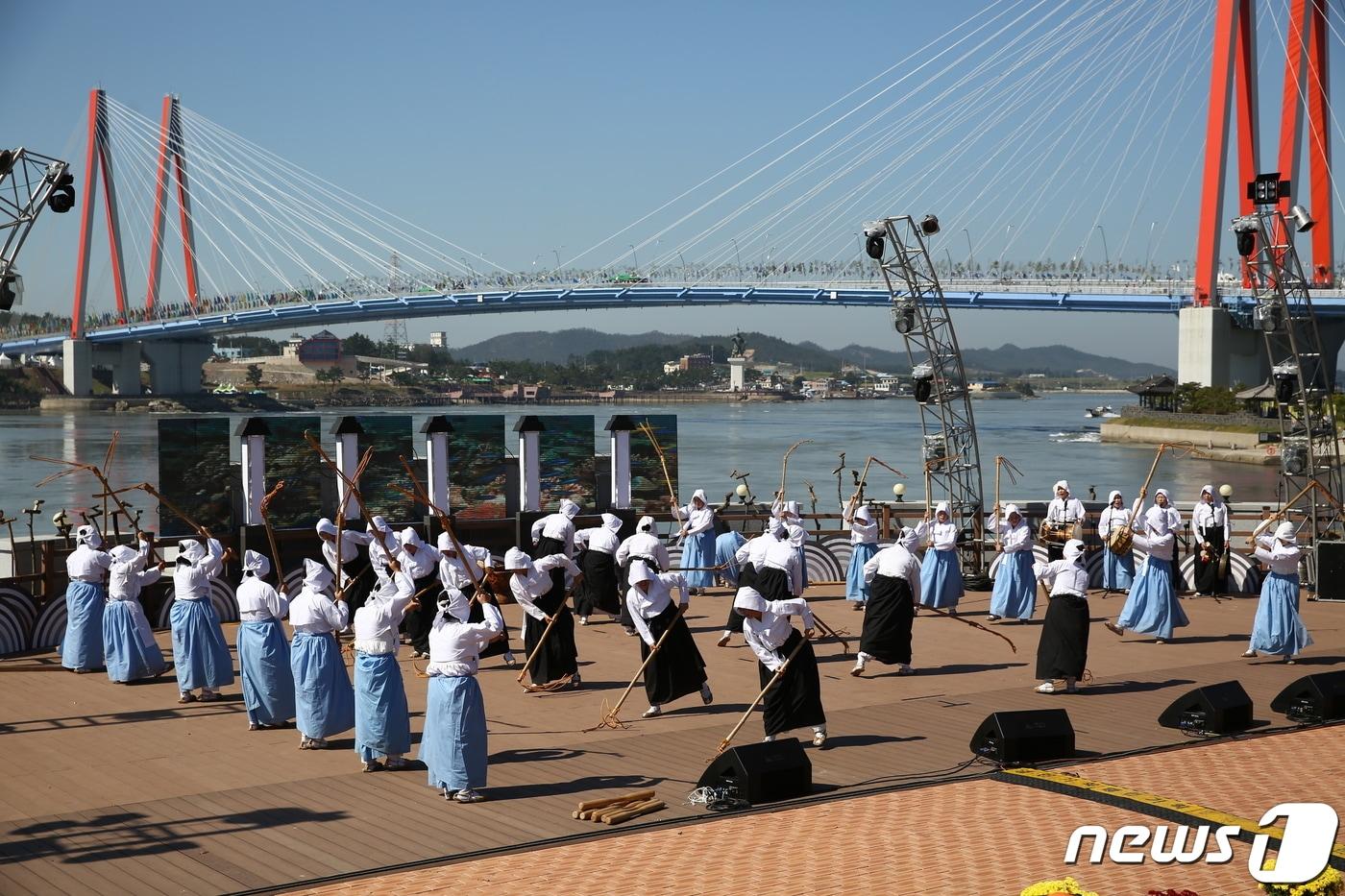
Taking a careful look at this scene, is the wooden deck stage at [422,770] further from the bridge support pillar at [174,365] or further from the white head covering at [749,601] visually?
the bridge support pillar at [174,365]

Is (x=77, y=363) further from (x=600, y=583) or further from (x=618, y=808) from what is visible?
(x=618, y=808)

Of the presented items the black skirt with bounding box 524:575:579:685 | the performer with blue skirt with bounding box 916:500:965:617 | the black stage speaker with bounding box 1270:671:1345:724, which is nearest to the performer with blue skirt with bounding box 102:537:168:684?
the black skirt with bounding box 524:575:579:685

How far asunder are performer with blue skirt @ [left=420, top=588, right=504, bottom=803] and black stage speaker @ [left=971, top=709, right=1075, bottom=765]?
8.56 ft

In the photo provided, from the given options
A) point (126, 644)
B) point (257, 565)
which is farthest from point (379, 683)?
point (126, 644)

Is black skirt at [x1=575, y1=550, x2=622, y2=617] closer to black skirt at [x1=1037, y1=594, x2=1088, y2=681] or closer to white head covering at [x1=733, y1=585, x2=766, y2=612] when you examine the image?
black skirt at [x1=1037, y1=594, x2=1088, y2=681]

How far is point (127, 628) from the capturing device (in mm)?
9594

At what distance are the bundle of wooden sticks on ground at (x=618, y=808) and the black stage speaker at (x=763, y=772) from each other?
0.26 meters

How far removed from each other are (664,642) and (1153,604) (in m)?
4.69

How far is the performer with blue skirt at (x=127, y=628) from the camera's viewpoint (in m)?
9.57

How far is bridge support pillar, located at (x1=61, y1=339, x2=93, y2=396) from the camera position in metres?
44.5

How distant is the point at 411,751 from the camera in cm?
777

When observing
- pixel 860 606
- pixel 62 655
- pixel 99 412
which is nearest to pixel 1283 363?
pixel 860 606

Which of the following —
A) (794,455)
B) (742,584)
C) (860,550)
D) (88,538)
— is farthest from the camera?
(794,455)

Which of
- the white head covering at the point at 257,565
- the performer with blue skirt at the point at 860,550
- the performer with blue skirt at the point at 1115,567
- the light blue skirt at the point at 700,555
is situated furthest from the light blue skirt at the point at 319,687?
the performer with blue skirt at the point at 1115,567
